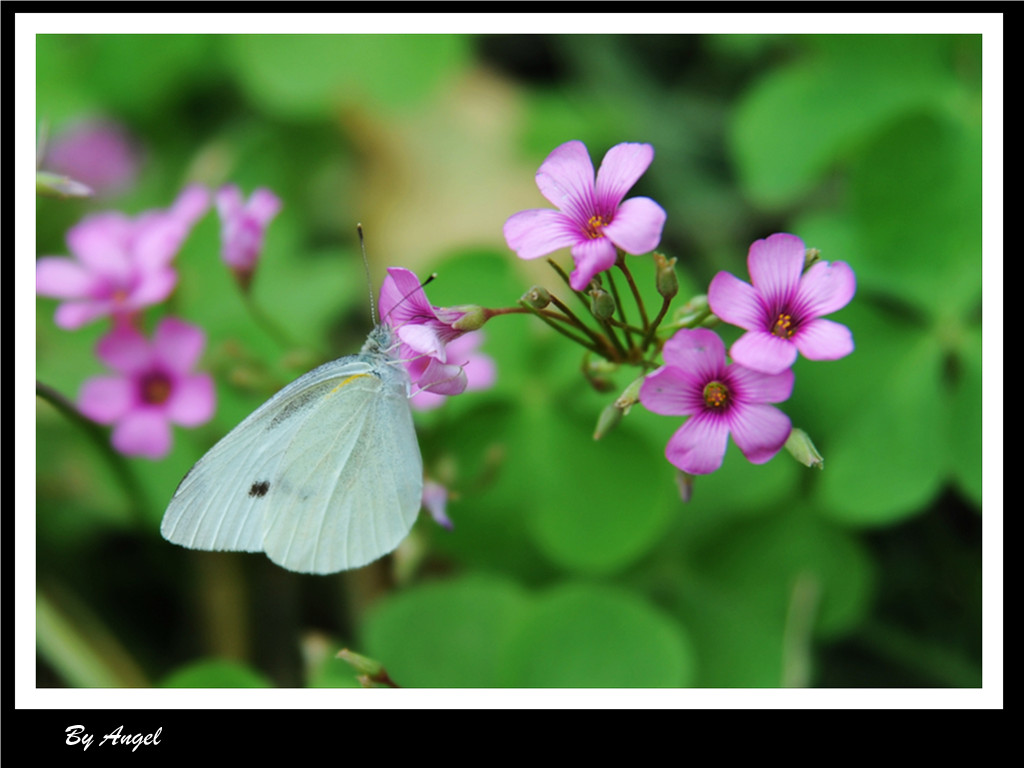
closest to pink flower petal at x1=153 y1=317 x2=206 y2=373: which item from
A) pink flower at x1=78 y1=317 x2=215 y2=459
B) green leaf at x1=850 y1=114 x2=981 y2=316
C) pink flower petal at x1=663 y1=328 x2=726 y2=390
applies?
pink flower at x1=78 y1=317 x2=215 y2=459

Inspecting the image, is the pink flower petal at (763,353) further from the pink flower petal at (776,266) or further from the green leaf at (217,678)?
the green leaf at (217,678)

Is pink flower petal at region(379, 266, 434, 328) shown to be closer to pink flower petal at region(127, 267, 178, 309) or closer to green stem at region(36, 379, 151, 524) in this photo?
pink flower petal at region(127, 267, 178, 309)

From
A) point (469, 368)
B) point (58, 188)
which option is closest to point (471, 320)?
point (469, 368)

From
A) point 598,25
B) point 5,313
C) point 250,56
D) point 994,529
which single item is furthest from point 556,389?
point 250,56

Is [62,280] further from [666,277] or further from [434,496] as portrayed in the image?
[666,277]

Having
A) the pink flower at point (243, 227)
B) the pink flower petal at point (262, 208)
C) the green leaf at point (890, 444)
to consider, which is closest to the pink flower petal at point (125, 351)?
the pink flower at point (243, 227)
